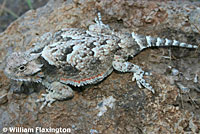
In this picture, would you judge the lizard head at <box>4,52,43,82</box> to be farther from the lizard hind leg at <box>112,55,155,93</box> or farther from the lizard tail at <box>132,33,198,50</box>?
the lizard tail at <box>132,33,198,50</box>

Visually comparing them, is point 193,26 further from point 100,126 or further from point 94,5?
point 100,126

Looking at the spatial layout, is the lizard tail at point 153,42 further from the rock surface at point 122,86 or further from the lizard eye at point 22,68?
the lizard eye at point 22,68

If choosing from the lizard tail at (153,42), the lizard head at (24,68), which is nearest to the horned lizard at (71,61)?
the lizard head at (24,68)

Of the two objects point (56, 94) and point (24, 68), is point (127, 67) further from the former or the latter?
point (24, 68)

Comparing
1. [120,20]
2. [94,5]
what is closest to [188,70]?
[120,20]

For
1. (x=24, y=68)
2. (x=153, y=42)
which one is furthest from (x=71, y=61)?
(x=153, y=42)

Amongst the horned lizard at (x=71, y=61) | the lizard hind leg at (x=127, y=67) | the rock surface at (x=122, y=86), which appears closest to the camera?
the rock surface at (x=122, y=86)
